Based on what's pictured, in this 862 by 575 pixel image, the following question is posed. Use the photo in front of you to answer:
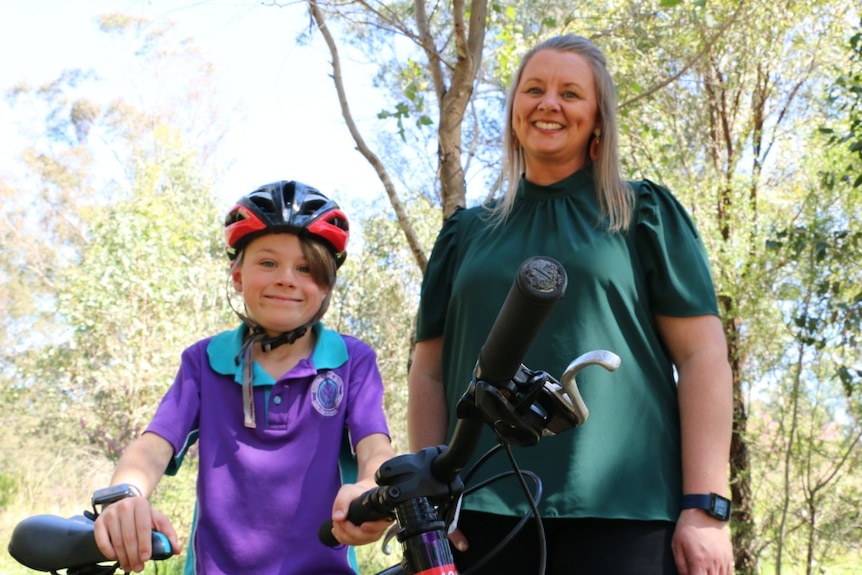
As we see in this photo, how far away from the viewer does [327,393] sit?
8.77ft

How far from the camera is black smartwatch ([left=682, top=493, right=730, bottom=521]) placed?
7.86ft

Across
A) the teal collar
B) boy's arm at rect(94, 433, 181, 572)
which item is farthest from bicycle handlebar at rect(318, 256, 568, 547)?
the teal collar

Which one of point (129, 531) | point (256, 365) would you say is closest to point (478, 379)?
point (129, 531)

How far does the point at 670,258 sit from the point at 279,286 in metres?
1.12

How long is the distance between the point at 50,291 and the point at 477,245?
31237mm

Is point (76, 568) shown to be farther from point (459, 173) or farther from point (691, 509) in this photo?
point (459, 173)

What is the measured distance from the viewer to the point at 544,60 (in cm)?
282

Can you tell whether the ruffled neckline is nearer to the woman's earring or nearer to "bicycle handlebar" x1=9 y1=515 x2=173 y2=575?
the woman's earring

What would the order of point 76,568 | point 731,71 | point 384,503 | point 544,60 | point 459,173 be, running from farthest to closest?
point 731,71
point 459,173
point 544,60
point 76,568
point 384,503

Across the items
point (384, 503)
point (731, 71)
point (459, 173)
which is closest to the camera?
point (384, 503)

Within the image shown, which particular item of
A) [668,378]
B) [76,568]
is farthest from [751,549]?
[76,568]

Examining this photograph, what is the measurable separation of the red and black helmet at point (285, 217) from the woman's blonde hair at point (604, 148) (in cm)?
51

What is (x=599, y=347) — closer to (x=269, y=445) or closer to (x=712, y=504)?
(x=712, y=504)

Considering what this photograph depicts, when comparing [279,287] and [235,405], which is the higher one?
[279,287]
